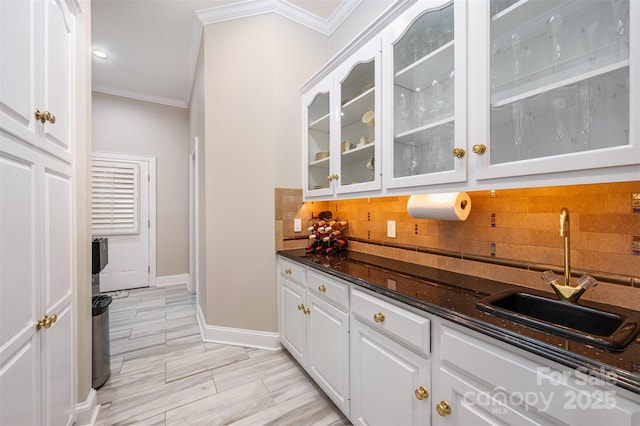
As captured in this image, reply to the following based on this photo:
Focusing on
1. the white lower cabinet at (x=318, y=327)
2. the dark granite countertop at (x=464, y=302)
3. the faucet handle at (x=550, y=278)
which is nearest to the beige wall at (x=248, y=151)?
the white lower cabinet at (x=318, y=327)

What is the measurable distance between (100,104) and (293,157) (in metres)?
3.55

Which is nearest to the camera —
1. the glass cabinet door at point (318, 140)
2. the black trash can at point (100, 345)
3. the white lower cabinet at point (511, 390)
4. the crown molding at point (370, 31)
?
the white lower cabinet at point (511, 390)

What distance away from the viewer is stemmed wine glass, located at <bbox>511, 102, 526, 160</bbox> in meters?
1.02

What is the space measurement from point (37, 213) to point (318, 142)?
5.86ft

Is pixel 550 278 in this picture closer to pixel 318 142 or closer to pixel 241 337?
pixel 318 142

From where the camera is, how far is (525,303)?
1118 millimetres

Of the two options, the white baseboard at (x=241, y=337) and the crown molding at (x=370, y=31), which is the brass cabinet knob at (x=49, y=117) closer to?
the crown molding at (x=370, y=31)

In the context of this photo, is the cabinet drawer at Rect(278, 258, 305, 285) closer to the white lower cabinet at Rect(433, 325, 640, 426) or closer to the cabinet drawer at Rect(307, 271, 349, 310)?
the cabinet drawer at Rect(307, 271, 349, 310)

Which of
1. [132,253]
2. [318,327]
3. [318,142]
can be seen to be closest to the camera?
[318,327]

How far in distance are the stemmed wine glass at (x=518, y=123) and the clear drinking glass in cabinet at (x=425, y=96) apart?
231 mm

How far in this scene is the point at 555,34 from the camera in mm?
969

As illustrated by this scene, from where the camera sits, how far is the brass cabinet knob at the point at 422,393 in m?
1.02

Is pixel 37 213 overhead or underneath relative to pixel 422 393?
overhead

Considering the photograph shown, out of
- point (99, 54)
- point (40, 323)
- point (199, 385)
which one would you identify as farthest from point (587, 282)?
point (99, 54)
